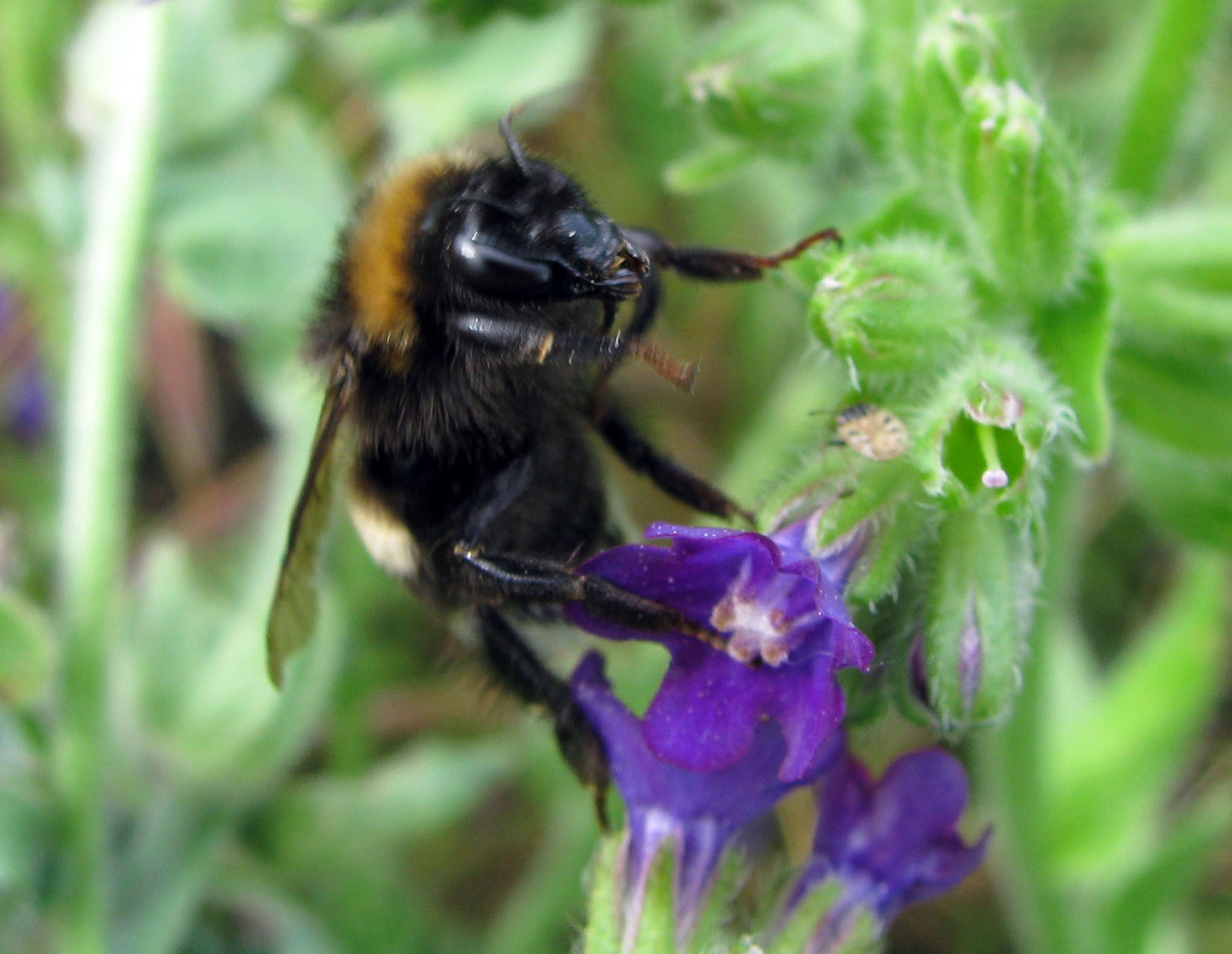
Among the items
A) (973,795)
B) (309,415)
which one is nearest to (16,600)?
(309,415)

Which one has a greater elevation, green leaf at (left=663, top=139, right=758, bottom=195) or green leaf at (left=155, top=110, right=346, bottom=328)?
green leaf at (left=663, top=139, right=758, bottom=195)

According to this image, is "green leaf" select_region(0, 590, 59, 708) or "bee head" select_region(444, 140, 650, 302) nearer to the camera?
"bee head" select_region(444, 140, 650, 302)

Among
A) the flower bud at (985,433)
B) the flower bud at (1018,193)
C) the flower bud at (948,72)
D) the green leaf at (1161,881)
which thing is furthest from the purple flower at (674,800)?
the green leaf at (1161,881)

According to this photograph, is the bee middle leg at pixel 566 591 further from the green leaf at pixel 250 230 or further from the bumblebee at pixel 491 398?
the green leaf at pixel 250 230

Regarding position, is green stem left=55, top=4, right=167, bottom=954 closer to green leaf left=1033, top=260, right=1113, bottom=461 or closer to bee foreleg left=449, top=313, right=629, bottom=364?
bee foreleg left=449, top=313, right=629, bottom=364

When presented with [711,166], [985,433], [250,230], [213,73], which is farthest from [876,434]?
[213,73]

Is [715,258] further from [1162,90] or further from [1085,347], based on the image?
[1162,90]

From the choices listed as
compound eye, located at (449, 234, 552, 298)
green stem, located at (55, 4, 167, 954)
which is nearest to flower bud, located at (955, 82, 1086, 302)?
compound eye, located at (449, 234, 552, 298)
